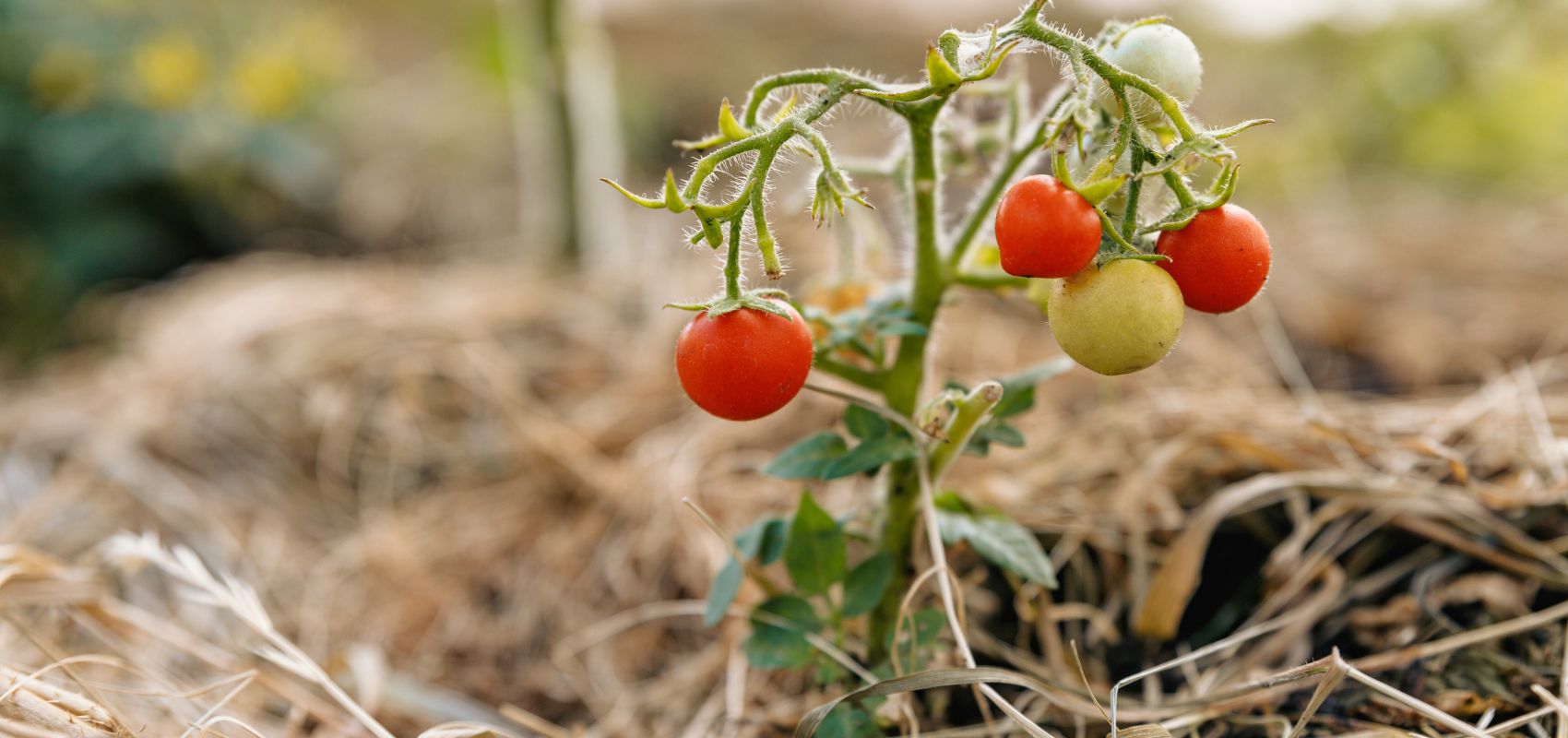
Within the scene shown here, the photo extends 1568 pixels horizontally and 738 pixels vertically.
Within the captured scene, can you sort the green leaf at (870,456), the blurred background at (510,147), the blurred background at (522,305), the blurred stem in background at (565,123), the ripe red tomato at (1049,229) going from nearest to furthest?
1. the ripe red tomato at (1049,229)
2. the green leaf at (870,456)
3. the blurred background at (522,305)
4. the blurred stem in background at (565,123)
5. the blurred background at (510,147)

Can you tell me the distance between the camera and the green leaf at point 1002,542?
1.01 m

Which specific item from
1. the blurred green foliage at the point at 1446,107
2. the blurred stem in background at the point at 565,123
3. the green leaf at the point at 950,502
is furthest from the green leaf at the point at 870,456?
the blurred green foliage at the point at 1446,107

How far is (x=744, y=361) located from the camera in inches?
32.7

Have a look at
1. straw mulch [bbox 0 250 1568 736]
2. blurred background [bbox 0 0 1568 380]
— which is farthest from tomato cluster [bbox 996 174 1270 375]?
blurred background [bbox 0 0 1568 380]

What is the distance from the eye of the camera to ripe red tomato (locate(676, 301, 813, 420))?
832 mm

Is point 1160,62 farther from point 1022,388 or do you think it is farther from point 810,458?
point 810,458

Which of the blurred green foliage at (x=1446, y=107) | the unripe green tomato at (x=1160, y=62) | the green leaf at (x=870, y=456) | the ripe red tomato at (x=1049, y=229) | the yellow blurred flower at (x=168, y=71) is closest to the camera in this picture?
the ripe red tomato at (x=1049, y=229)

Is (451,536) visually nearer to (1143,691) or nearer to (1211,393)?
(1143,691)

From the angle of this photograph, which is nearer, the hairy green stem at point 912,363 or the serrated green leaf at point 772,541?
the hairy green stem at point 912,363

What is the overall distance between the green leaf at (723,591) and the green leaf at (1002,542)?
22 centimetres

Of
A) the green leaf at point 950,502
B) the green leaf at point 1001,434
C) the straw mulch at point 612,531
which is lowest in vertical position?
the straw mulch at point 612,531

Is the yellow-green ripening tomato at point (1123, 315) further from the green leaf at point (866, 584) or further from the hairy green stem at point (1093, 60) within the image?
the green leaf at point (866, 584)

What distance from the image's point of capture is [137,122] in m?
3.59

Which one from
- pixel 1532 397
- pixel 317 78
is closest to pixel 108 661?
pixel 1532 397
